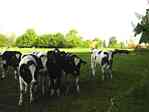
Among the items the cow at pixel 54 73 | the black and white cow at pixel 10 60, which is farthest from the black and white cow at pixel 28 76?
the black and white cow at pixel 10 60

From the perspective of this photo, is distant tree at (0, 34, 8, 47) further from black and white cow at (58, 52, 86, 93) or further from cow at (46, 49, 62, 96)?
cow at (46, 49, 62, 96)

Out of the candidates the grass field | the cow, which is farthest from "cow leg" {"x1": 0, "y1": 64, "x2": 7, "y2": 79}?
the cow

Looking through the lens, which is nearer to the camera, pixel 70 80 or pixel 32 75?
pixel 32 75

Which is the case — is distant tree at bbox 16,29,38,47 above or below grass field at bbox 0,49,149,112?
above

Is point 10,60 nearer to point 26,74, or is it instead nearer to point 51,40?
point 26,74

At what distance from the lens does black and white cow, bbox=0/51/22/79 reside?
22.7m

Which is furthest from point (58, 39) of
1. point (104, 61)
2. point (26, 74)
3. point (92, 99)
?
point (26, 74)

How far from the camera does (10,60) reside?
23.1 metres

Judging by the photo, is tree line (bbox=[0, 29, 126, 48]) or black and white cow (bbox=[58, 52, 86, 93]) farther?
tree line (bbox=[0, 29, 126, 48])

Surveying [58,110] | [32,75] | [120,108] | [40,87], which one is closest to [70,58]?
[40,87]

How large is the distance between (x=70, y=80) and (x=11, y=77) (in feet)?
19.4

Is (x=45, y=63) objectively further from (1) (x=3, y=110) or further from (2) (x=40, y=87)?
(1) (x=3, y=110)

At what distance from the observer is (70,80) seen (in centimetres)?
1931

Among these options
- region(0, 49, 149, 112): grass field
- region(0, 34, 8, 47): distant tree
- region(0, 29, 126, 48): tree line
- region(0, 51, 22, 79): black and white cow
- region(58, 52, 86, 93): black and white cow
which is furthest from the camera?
region(0, 34, 8, 47): distant tree
